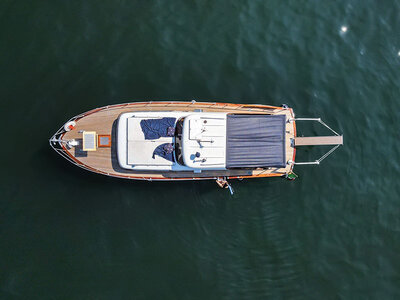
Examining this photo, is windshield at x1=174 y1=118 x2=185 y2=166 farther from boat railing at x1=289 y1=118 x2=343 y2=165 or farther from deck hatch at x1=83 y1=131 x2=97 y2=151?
boat railing at x1=289 y1=118 x2=343 y2=165

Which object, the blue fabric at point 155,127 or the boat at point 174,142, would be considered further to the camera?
the blue fabric at point 155,127

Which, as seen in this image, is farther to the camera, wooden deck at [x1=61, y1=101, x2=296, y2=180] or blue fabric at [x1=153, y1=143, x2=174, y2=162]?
wooden deck at [x1=61, y1=101, x2=296, y2=180]

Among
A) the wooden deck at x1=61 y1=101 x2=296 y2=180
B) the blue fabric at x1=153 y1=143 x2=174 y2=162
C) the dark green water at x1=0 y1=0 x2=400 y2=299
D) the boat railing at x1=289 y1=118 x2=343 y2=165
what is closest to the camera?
the blue fabric at x1=153 y1=143 x2=174 y2=162

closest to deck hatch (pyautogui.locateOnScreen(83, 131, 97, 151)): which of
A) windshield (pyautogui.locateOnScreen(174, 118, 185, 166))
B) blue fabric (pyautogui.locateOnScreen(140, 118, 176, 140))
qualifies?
blue fabric (pyautogui.locateOnScreen(140, 118, 176, 140))

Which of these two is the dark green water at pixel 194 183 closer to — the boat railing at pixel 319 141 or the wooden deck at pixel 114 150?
the boat railing at pixel 319 141

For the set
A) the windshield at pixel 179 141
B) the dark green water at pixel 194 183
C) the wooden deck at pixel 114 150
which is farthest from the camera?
the dark green water at pixel 194 183

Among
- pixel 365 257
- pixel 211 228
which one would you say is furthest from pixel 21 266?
pixel 365 257

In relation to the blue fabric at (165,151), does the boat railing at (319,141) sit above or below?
above

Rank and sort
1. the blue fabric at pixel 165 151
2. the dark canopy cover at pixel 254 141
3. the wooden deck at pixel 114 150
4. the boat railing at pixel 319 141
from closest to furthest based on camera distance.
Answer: the dark canopy cover at pixel 254 141, the blue fabric at pixel 165 151, the wooden deck at pixel 114 150, the boat railing at pixel 319 141

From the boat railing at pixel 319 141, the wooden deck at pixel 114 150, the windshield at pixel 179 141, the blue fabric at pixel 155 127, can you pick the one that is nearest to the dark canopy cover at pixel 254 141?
the wooden deck at pixel 114 150
